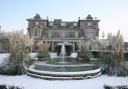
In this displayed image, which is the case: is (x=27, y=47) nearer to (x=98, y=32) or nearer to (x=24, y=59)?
(x=24, y=59)

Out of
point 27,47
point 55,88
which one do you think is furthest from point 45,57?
point 55,88

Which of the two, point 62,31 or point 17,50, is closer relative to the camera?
point 17,50

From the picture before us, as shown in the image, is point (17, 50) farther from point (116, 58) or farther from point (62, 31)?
point (62, 31)

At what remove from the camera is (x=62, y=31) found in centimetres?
3912

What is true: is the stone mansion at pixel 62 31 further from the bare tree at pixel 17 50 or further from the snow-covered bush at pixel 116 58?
the snow-covered bush at pixel 116 58

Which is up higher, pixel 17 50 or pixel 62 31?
pixel 62 31

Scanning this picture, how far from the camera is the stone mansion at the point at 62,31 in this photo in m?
38.6

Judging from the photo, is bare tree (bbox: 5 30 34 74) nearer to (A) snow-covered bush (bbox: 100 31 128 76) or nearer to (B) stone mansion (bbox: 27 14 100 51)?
(A) snow-covered bush (bbox: 100 31 128 76)

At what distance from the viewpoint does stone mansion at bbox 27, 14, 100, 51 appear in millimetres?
38562

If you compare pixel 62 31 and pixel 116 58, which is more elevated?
pixel 62 31

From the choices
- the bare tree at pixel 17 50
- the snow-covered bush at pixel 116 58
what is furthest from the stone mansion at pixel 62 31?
the snow-covered bush at pixel 116 58

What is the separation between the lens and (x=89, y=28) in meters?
38.6

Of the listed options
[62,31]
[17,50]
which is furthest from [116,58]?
[62,31]

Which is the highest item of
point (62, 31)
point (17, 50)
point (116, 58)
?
point (62, 31)
